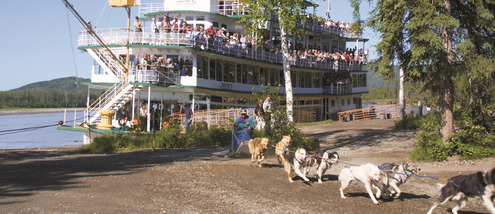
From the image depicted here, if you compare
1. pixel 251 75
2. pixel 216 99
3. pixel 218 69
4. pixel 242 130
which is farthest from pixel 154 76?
pixel 242 130

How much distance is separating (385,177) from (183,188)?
4344mm

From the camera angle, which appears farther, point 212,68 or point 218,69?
point 218,69

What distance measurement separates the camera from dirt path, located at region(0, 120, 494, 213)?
8.57 m

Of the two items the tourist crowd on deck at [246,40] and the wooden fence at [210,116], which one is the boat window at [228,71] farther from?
the wooden fence at [210,116]

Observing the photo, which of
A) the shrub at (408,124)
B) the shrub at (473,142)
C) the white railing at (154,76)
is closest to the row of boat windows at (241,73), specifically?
the white railing at (154,76)

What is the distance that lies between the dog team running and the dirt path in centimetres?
31

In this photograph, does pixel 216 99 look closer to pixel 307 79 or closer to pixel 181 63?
pixel 181 63

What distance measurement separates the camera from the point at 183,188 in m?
10.2

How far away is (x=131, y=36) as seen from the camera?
80.7 ft

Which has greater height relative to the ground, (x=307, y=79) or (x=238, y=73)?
(x=307, y=79)

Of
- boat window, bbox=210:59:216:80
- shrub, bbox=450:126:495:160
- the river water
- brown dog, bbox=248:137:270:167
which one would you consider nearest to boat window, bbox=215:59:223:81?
boat window, bbox=210:59:216:80

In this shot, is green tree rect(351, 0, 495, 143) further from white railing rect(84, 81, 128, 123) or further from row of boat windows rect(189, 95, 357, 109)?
white railing rect(84, 81, 128, 123)

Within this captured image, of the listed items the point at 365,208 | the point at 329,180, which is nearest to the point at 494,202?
the point at 365,208

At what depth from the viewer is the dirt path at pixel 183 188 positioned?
8.57m
